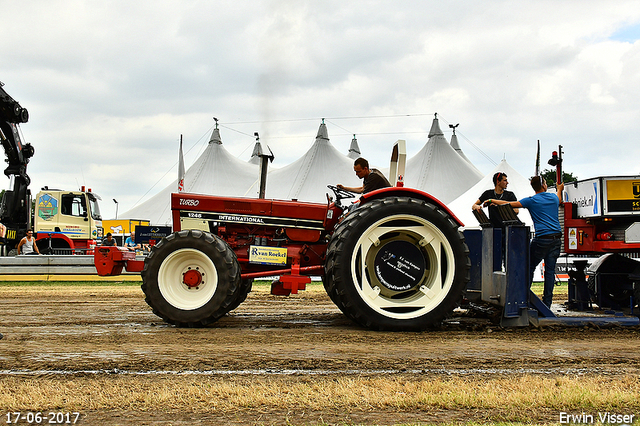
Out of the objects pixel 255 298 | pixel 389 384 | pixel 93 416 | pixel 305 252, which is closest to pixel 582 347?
pixel 389 384

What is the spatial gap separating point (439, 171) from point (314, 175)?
5.45 metres

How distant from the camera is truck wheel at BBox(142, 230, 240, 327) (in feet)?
14.6

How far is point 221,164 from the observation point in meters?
24.3

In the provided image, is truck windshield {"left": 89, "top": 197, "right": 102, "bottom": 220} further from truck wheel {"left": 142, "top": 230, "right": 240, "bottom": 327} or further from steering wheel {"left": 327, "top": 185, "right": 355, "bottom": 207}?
steering wheel {"left": 327, "top": 185, "right": 355, "bottom": 207}

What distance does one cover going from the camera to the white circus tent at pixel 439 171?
21.4m

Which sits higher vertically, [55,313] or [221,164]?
[221,164]

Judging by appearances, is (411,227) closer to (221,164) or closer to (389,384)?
(389,384)

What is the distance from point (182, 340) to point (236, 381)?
1297 mm

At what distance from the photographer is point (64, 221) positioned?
16078mm

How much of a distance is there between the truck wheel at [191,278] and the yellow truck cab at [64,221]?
12.4 meters

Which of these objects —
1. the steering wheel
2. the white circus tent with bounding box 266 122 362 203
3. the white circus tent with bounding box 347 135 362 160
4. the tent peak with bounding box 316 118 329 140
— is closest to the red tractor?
the steering wheel

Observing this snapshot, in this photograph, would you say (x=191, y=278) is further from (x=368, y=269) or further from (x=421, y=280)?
(x=421, y=280)

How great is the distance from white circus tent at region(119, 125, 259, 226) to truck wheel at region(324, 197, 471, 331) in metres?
17.9

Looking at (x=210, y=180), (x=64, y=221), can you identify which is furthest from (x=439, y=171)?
(x=64, y=221)
